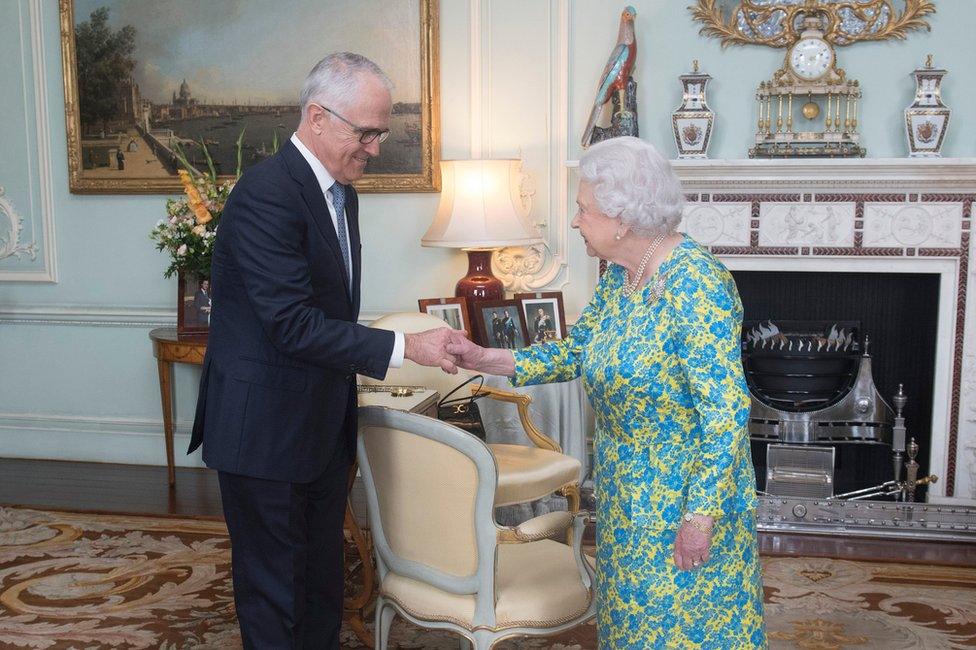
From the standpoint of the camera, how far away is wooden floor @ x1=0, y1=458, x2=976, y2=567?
4016 millimetres

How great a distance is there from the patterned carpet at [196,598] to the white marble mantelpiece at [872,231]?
0.94 meters

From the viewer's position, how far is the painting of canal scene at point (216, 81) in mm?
4848

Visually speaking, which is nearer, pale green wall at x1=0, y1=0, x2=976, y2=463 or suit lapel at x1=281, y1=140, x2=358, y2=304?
suit lapel at x1=281, y1=140, x2=358, y2=304

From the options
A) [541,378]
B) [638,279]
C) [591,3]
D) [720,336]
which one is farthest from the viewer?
[591,3]

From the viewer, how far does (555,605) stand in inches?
91.5

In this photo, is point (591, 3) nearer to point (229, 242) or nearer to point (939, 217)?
point (939, 217)

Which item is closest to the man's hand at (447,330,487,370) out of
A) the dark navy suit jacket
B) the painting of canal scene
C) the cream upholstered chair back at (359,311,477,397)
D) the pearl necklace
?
the dark navy suit jacket

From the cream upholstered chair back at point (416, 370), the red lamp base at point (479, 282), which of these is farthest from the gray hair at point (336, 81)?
the red lamp base at point (479, 282)

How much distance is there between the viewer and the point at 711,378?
1924 millimetres

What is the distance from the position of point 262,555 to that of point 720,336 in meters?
1.24

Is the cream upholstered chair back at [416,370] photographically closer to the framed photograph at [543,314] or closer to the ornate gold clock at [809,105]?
the framed photograph at [543,314]

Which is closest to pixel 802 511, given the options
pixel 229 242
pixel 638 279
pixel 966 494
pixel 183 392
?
pixel 966 494

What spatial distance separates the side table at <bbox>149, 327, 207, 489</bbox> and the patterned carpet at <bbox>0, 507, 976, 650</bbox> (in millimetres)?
741

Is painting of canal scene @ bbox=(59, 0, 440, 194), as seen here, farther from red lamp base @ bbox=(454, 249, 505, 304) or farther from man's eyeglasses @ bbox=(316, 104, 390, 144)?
man's eyeglasses @ bbox=(316, 104, 390, 144)
